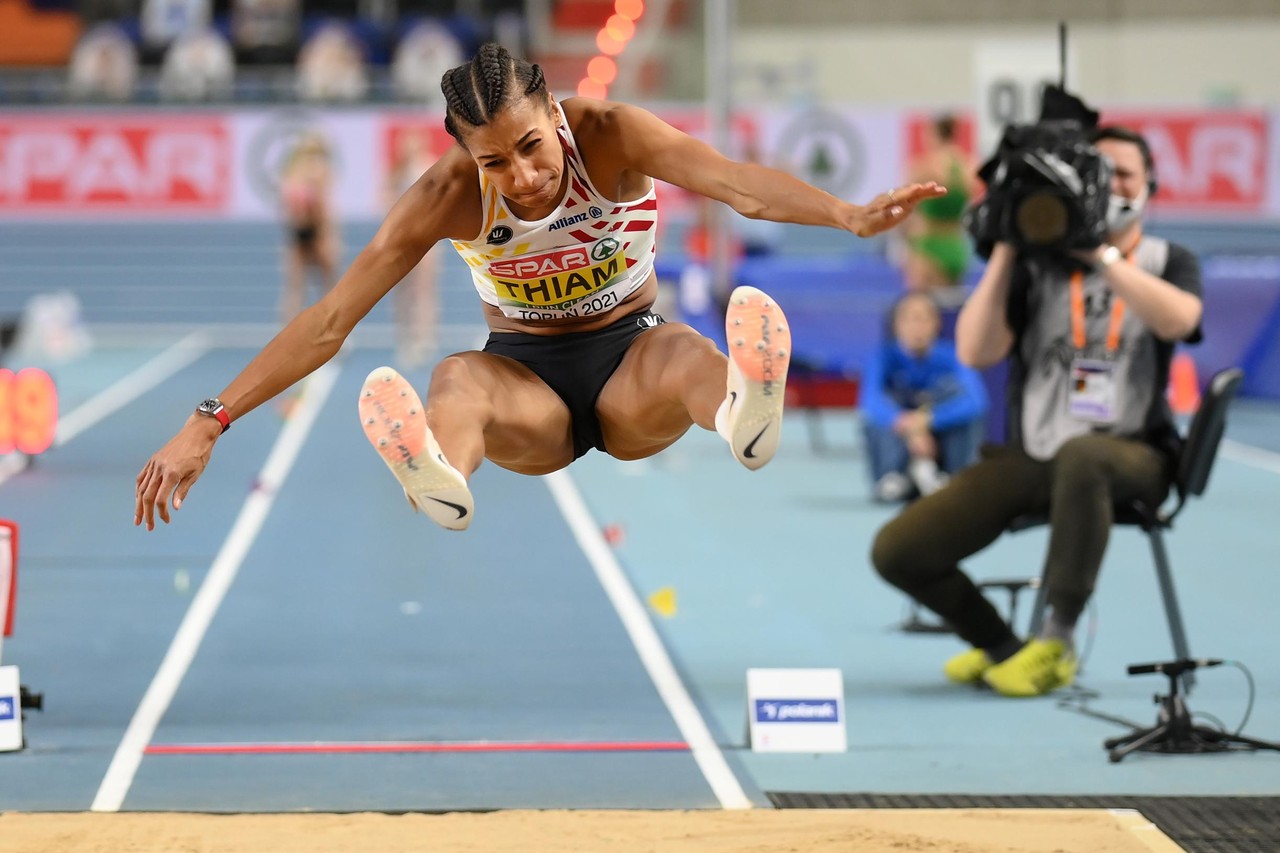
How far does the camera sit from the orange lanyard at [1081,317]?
536 cm

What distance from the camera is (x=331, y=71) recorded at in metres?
19.8

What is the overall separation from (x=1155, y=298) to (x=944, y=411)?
356 centimetres

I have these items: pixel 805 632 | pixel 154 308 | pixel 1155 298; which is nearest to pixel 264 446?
pixel 805 632

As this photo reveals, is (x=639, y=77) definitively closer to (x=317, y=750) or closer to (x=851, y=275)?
(x=851, y=275)

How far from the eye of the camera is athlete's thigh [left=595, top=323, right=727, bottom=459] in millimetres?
3824

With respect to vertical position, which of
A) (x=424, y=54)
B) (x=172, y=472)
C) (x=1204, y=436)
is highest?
(x=424, y=54)

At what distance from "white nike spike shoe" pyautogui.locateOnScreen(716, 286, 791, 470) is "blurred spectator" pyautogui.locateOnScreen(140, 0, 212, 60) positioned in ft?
61.0

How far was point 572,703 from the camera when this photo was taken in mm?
5449

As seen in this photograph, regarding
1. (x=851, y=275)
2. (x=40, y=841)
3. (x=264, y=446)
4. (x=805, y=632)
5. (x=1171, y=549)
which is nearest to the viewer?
(x=40, y=841)

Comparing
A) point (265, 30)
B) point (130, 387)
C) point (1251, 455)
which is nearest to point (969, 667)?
point (1251, 455)

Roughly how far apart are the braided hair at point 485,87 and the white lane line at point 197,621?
80.0 inches

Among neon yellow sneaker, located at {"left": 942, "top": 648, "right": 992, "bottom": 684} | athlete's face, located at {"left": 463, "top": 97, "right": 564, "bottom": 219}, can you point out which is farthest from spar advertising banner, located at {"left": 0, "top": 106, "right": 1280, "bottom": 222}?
athlete's face, located at {"left": 463, "top": 97, "right": 564, "bottom": 219}

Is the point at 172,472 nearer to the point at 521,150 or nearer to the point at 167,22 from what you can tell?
the point at 521,150

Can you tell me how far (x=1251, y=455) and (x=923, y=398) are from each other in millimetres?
3344
